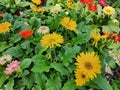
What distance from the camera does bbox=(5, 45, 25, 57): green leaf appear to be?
3.45 m

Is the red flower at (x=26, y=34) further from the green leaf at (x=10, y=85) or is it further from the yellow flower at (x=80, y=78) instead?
the yellow flower at (x=80, y=78)

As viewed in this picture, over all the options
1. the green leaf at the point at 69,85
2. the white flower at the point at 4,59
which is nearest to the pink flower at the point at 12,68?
the white flower at the point at 4,59

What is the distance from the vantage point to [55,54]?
3373 mm

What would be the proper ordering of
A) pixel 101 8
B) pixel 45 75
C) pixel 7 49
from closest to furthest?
pixel 45 75
pixel 7 49
pixel 101 8

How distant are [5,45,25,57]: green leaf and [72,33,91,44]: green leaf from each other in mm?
534

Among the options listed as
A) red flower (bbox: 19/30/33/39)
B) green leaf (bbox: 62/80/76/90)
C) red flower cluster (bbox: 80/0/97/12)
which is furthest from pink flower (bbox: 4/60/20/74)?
red flower cluster (bbox: 80/0/97/12)

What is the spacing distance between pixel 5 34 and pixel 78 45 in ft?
2.52

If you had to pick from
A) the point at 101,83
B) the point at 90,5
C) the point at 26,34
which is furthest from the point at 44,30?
the point at 90,5

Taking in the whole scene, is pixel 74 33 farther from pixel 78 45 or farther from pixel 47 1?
pixel 47 1

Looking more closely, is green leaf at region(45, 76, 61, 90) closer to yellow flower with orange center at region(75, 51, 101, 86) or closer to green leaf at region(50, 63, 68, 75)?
green leaf at region(50, 63, 68, 75)

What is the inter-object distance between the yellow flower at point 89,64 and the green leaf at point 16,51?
638 mm

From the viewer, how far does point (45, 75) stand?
3.34 m

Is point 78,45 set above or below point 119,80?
above

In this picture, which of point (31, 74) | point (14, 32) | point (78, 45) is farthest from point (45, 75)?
point (14, 32)
